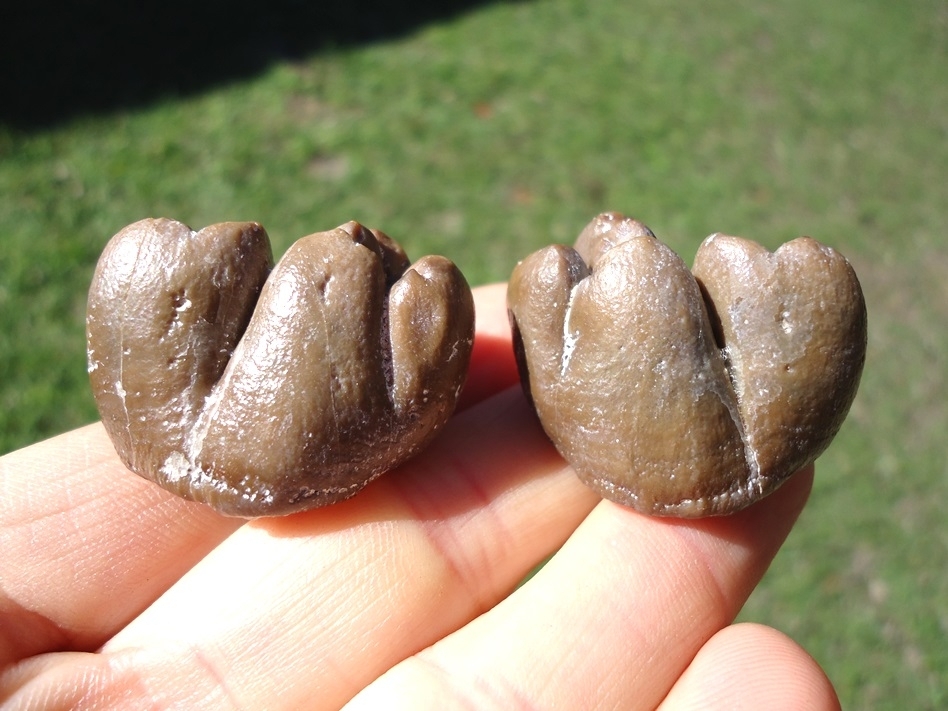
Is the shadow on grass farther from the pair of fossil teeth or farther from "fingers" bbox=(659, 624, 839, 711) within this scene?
"fingers" bbox=(659, 624, 839, 711)

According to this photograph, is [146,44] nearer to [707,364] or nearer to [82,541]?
[82,541]

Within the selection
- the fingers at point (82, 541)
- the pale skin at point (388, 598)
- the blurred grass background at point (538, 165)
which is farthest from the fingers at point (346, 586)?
the blurred grass background at point (538, 165)

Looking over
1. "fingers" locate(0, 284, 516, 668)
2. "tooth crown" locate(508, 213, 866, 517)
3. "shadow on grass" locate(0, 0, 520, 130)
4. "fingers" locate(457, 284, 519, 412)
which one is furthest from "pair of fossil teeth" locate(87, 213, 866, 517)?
"shadow on grass" locate(0, 0, 520, 130)

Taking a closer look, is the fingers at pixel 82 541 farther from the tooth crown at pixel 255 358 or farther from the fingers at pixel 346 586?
the tooth crown at pixel 255 358

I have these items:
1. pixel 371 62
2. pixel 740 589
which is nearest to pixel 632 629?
pixel 740 589

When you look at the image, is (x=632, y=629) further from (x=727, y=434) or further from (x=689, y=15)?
(x=689, y=15)

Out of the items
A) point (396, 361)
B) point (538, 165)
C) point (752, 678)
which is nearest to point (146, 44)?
point (538, 165)
